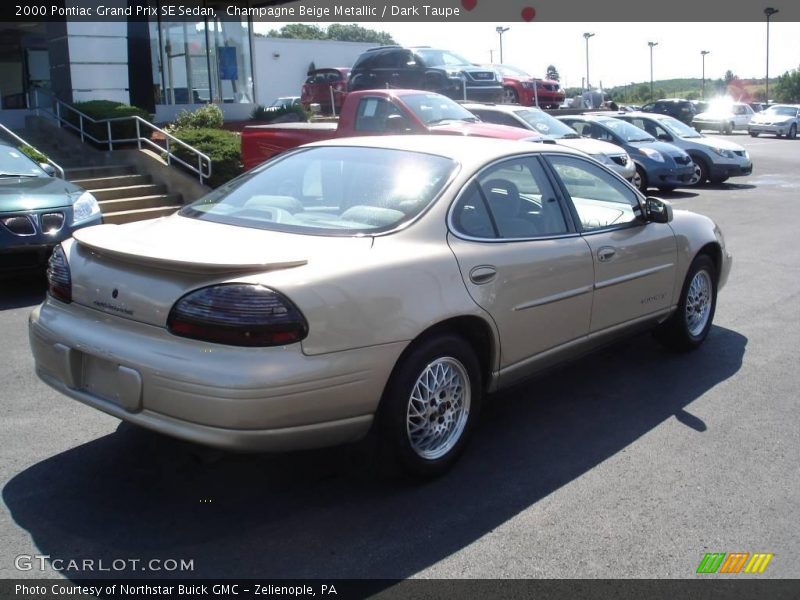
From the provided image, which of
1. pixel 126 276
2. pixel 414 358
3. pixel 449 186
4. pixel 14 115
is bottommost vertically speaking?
pixel 414 358

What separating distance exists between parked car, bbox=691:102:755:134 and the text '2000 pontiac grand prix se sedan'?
36.6m

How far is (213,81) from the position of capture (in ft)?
71.4

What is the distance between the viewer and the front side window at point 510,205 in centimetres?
445

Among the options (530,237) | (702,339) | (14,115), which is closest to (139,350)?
(530,237)

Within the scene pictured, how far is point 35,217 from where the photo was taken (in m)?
8.12

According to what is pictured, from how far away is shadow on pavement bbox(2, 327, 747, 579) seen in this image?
3.51 metres

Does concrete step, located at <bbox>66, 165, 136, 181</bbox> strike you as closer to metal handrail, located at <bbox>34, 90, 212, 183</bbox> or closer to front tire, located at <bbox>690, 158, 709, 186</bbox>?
metal handrail, located at <bbox>34, 90, 212, 183</bbox>

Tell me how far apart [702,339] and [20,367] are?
4.82m

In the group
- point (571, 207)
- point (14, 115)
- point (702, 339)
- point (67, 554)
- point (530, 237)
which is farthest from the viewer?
point (14, 115)

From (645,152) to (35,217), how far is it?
487 inches

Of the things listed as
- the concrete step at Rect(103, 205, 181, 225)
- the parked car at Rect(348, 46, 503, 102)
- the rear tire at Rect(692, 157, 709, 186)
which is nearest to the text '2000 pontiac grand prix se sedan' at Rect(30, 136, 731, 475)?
the concrete step at Rect(103, 205, 181, 225)

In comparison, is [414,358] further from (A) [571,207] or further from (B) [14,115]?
(B) [14,115]

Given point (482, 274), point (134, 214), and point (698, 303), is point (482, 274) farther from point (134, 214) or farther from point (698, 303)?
point (134, 214)

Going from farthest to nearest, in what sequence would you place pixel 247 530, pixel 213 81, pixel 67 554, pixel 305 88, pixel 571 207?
pixel 305 88 → pixel 213 81 → pixel 571 207 → pixel 247 530 → pixel 67 554
